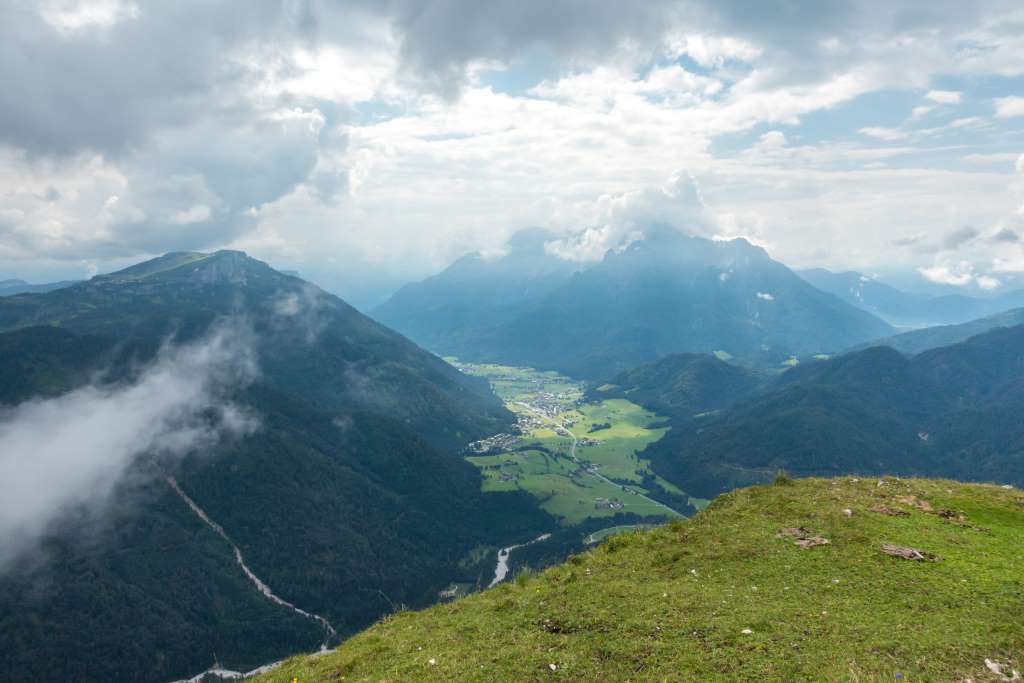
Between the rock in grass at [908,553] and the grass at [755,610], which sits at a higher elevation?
the rock in grass at [908,553]

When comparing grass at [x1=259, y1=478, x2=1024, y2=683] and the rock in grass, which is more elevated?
the rock in grass

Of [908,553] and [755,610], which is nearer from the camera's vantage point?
[755,610]

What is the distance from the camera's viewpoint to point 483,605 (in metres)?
27.1

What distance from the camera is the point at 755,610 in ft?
69.7

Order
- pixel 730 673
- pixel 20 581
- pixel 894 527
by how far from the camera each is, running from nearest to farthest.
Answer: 1. pixel 730 673
2. pixel 894 527
3. pixel 20 581

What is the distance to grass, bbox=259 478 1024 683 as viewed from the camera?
1792cm

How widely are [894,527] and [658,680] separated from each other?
16.9 meters

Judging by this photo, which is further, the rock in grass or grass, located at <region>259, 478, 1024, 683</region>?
the rock in grass

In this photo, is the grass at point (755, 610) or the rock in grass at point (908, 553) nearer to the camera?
the grass at point (755, 610)

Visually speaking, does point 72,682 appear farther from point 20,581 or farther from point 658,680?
point 658,680

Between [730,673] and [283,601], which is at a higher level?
[730,673]

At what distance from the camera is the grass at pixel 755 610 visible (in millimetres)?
17922

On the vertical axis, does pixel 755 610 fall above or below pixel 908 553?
below

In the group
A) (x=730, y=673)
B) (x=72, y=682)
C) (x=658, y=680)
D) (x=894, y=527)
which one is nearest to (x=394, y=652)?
(x=658, y=680)
